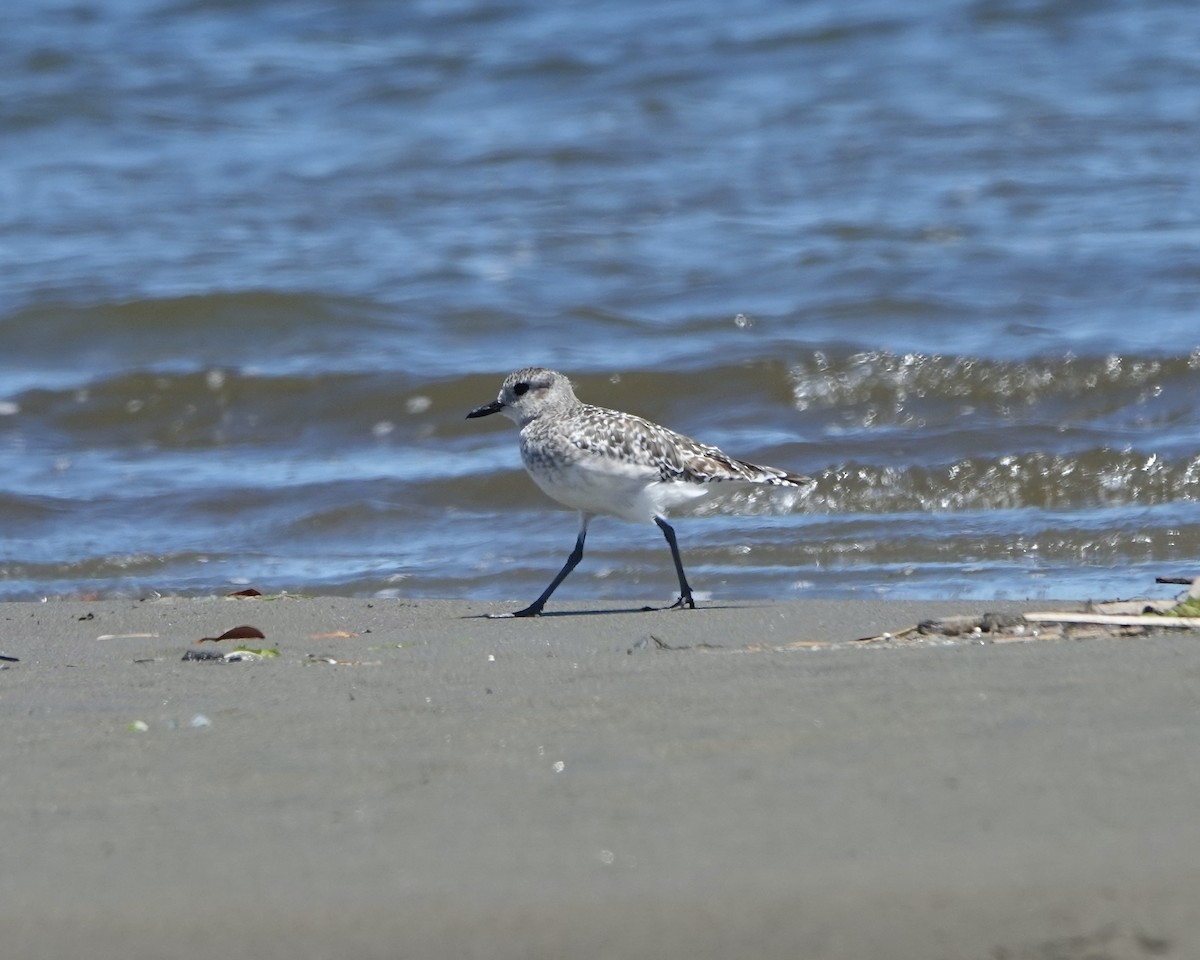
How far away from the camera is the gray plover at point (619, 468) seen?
6.47m

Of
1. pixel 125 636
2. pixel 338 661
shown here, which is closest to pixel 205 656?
pixel 338 661

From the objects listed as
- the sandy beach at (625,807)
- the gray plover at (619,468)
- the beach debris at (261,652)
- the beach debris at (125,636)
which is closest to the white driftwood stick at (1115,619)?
the sandy beach at (625,807)

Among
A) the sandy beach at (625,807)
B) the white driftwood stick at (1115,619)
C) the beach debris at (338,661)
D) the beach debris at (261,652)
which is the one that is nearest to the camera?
the sandy beach at (625,807)

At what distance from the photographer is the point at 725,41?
750 inches

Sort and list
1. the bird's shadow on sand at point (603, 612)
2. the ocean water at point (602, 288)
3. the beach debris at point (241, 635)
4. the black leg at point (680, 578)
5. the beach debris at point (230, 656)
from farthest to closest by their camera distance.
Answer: the ocean water at point (602, 288), the black leg at point (680, 578), the bird's shadow on sand at point (603, 612), the beach debris at point (241, 635), the beach debris at point (230, 656)

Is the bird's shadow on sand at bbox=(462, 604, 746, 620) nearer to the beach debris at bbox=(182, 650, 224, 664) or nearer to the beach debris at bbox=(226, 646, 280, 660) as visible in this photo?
the beach debris at bbox=(226, 646, 280, 660)

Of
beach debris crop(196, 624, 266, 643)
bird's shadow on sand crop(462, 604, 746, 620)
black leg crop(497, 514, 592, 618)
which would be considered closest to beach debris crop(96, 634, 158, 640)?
beach debris crop(196, 624, 266, 643)

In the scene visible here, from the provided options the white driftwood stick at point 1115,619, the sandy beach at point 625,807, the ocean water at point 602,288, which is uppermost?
the sandy beach at point 625,807

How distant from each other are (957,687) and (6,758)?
6.61 ft

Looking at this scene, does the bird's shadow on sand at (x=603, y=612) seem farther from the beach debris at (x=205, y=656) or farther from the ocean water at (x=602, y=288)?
the beach debris at (x=205, y=656)

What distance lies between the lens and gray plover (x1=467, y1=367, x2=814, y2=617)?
21.2 feet

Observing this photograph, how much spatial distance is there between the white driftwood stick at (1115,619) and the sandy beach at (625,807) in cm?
21

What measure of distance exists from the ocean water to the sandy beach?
277cm

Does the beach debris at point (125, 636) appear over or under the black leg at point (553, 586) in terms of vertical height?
over
